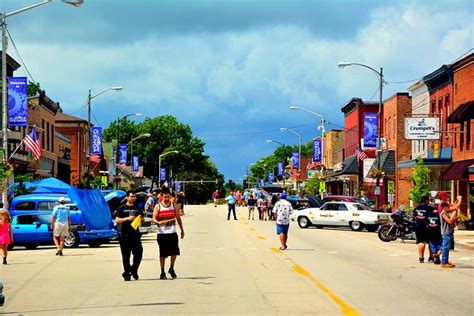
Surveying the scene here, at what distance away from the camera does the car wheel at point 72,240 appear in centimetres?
2725

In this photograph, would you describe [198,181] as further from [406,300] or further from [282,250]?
[406,300]

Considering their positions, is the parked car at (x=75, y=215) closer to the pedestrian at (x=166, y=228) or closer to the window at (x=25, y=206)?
the window at (x=25, y=206)

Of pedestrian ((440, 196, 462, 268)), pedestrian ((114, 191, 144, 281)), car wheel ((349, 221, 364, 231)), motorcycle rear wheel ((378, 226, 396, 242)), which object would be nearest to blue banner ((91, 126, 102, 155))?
car wheel ((349, 221, 364, 231))

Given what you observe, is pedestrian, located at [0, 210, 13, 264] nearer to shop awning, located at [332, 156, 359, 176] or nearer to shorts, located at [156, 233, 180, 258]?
shorts, located at [156, 233, 180, 258]

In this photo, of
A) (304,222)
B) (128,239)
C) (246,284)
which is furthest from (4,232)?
(304,222)

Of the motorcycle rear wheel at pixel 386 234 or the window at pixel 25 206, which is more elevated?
the window at pixel 25 206

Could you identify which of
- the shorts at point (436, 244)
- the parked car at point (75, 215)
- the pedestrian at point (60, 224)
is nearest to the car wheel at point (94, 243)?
the parked car at point (75, 215)

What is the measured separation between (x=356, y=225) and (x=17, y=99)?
17.4 m

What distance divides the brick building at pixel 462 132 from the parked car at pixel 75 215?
18443mm

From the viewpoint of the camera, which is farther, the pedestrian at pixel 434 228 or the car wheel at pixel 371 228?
the car wheel at pixel 371 228

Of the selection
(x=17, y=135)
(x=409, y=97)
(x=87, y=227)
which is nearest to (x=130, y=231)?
(x=87, y=227)

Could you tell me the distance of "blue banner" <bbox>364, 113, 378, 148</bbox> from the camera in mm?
48553

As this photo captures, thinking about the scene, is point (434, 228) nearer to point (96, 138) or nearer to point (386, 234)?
point (386, 234)

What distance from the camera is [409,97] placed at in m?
57.2
